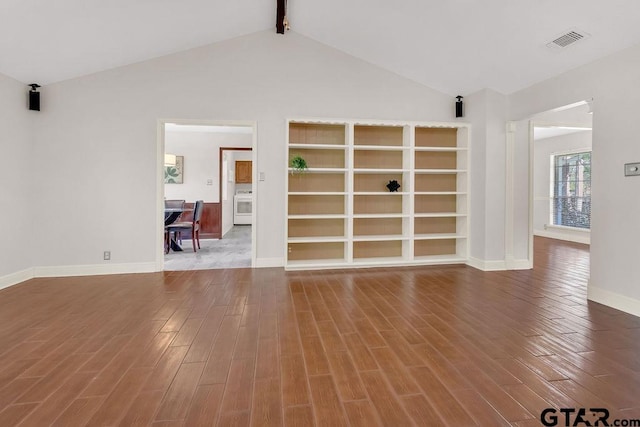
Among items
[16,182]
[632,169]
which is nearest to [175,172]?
[16,182]

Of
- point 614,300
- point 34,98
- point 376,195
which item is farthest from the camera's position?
point 376,195

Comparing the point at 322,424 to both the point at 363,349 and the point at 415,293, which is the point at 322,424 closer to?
the point at 363,349

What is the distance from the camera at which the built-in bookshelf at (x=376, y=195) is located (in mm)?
4625

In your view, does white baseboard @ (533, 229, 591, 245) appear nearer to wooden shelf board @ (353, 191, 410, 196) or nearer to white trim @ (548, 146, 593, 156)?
white trim @ (548, 146, 593, 156)

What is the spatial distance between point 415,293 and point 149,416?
264 centimetres

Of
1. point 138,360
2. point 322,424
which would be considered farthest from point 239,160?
point 322,424

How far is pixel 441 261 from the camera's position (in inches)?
189

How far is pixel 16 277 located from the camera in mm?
3736

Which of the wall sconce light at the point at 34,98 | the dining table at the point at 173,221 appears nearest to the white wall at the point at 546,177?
the dining table at the point at 173,221

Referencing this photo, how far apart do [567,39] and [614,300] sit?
2476 mm

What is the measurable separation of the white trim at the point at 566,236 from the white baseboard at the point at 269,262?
6011mm

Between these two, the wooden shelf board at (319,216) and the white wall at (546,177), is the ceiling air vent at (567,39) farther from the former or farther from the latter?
the white wall at (546,177)

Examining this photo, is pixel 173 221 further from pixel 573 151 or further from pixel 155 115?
pixel 573 151

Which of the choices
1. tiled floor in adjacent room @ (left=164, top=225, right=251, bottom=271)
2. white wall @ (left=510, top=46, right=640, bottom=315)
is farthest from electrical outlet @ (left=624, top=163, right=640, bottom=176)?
tiled floor in adjacent room @ (left=164, top=225, right=251, bottom=271)
